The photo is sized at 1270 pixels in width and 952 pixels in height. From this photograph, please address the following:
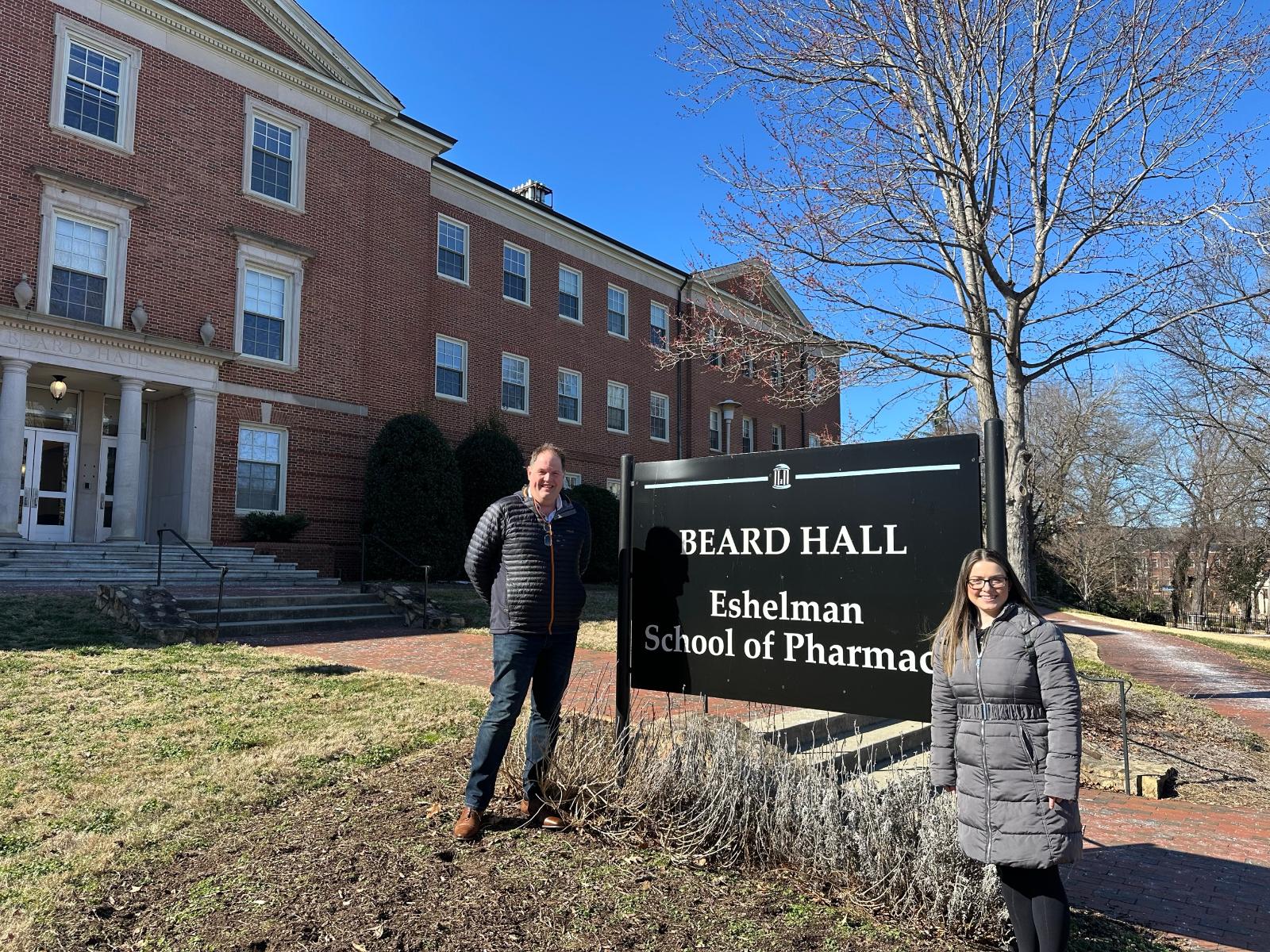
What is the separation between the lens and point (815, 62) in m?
7.97

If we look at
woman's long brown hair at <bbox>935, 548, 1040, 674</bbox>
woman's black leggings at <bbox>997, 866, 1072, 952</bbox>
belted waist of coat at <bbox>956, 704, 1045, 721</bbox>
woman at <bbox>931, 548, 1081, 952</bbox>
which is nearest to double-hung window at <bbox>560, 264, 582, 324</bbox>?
woman's long brown hair at <bbox>935, 548, 1040, 674</bbox>

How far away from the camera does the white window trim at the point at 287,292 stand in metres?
16.5

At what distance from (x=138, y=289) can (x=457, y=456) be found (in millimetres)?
6940

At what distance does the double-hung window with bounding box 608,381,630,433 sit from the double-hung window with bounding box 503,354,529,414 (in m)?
3.68

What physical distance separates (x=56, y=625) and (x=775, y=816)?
898 cm

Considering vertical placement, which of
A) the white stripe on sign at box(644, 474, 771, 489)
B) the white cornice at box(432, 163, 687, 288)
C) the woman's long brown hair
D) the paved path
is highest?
the white cornice at box(432, 163, 687, 288)

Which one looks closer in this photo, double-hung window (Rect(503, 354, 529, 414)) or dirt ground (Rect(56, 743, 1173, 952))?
dirt ground (Rect(56, 743, 1173, 952))

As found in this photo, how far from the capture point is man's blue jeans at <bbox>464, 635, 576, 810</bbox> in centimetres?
377

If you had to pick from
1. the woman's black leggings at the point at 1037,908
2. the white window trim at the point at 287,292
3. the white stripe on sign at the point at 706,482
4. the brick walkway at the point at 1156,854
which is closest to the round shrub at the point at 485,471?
the white window trim at the point at 287,292

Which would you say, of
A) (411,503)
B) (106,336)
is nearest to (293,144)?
(106,336)

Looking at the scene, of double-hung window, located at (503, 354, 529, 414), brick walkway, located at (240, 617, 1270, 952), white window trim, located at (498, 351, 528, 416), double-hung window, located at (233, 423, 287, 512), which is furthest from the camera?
double-hung window, located at (503, 354, 529, 414)

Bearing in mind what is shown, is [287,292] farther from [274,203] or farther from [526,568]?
[526,568]

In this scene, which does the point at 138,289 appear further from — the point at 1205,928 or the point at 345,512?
the point at 1205,928

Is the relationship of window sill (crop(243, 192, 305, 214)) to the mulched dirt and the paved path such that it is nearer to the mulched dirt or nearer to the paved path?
the mulched dirt
